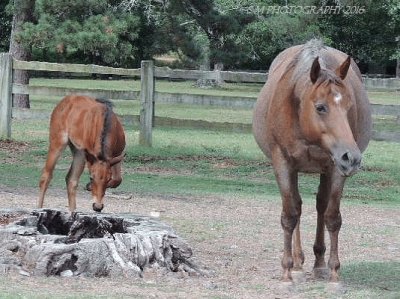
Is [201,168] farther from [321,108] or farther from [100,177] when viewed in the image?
[321,108]

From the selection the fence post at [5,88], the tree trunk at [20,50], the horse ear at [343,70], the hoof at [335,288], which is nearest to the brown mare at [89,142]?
the hoof at [335,288]

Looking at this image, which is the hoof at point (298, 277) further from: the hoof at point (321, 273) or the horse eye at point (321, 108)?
the horse eye at point (321, 108)

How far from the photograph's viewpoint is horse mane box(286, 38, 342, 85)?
7.07 m

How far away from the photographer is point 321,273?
8023mm

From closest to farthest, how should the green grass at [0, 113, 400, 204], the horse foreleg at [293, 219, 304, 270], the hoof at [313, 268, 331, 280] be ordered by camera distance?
1. the hoof at [313, 268, 331, 280]
2. the horse foreleg at [293, 219, 304, 270]
3. the green grass at [0, 113, 400, 204]

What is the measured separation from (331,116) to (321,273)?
170 centimetres

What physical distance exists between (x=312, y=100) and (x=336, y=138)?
390 mm

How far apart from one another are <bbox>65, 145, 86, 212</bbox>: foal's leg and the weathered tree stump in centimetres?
270

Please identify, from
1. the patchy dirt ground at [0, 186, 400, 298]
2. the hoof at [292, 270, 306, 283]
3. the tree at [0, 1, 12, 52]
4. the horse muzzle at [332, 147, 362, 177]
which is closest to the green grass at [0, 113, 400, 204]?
the patchy dirt ground at [0, 186, 400, 298]

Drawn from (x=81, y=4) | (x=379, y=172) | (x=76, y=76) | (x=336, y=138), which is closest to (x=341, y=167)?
(x=336, y=138)

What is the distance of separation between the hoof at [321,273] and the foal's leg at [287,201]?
342 millimetres

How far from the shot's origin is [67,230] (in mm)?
8805

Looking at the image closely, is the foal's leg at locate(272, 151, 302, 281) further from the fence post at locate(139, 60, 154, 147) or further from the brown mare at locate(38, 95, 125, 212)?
the fence post at locate(139, 60, 154, 147)

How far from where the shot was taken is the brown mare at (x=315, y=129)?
6.93 m
